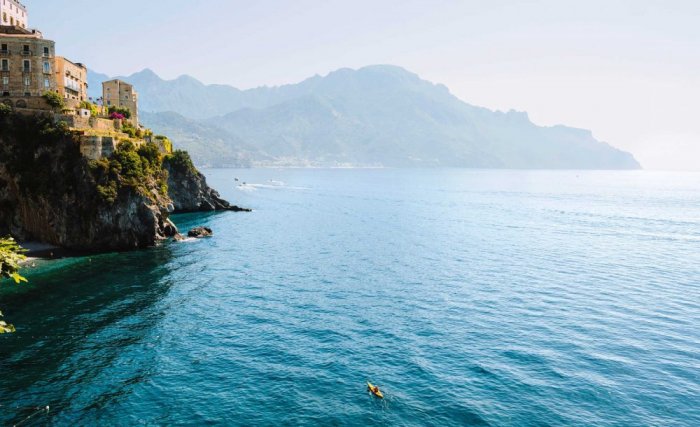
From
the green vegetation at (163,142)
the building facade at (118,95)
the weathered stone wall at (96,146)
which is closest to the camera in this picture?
the weathered stone wall at (96,146)

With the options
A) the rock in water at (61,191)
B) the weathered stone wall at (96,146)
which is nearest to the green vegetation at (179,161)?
the rock in water at (61,191)

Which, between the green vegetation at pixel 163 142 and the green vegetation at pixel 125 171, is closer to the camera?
the green vegetation at pixel 125 171

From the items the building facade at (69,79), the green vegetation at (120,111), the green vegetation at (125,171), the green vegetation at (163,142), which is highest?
the building facade at (69,79)

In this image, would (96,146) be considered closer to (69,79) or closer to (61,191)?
(61,191)

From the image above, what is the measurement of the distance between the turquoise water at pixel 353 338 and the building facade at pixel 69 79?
4758 cm

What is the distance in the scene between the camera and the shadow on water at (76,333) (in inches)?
1431

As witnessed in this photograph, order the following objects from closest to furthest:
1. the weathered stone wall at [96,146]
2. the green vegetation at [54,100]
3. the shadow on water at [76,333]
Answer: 1. the shadow on water at [76,333]
2. the weathered stone wall at [96,146]
3. the green vegetation at [54,100]

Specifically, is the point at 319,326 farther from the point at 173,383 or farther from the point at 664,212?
the point at 664,212

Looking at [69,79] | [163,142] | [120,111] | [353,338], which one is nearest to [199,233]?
[69,79]

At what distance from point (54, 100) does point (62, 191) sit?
20.0 m

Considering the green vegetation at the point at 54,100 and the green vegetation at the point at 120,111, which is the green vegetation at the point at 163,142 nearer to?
the green vegetation at the point at 120,111

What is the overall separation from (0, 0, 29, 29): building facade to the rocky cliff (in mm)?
42006

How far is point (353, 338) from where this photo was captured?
1924 inches

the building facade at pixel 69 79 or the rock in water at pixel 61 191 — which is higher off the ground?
the building facade at pixel 69 79
